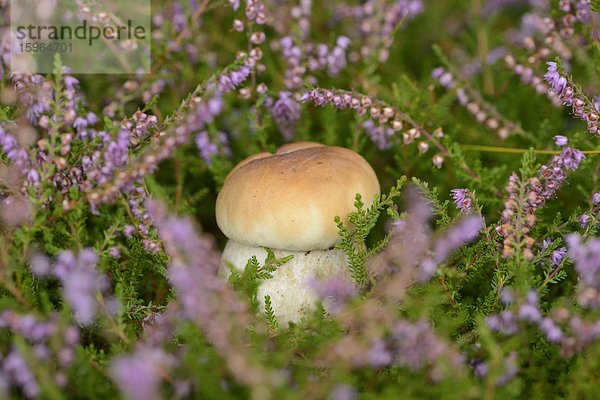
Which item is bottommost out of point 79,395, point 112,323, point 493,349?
point 79,395

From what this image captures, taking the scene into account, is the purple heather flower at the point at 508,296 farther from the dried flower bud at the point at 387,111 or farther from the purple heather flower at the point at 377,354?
the dried flower bud at the point at 387,111

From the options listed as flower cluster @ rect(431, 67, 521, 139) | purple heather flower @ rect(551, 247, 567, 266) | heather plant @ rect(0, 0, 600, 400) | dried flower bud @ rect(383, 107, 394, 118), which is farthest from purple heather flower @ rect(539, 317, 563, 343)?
flower cluster @ rect(431, 67, 521, 139)

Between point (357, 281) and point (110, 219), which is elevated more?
point (357, 281)

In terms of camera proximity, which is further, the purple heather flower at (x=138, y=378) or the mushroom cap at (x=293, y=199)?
the mushroom cap at (x=293, y=199)

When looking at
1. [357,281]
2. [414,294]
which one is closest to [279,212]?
[357,281]

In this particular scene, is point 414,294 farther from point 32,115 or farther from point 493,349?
point 32,115

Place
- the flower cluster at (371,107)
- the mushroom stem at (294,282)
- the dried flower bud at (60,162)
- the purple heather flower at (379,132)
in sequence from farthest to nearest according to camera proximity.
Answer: the purple heather flower at (379,132)
the flower cluster at (371,107)
the mushroom stem at (294,282)
the dried flower bud at (60,162)

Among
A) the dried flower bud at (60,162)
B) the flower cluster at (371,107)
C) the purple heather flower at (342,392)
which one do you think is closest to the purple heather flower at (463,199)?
the flower cluster at (371,107)
